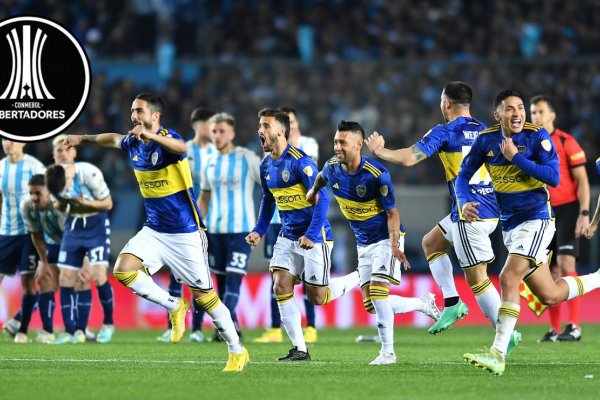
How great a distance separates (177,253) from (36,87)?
6.33m

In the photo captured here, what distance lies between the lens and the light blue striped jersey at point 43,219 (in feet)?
44.0

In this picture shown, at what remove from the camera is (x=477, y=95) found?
61.6 ft

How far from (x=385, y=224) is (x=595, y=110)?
10846mm

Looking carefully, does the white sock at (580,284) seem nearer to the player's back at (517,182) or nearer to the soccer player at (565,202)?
the player's back at (517,182)

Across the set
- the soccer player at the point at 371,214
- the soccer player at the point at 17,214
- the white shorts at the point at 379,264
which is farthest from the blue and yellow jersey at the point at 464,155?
the soccer player at the point at 17,214

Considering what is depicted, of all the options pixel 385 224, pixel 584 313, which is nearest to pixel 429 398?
pixel 385 224

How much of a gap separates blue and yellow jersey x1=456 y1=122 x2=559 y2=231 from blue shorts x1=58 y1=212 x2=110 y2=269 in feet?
17.5

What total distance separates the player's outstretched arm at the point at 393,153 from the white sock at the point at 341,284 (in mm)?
2242

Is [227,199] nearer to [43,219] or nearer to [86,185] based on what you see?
[86,185]

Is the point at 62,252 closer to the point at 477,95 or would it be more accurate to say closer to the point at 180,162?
the point at 180,162

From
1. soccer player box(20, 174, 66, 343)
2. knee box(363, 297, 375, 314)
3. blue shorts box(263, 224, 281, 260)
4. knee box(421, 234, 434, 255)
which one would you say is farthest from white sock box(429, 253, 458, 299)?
soccer player box(20, 174, 66, 343)

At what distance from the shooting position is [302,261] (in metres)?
10.3

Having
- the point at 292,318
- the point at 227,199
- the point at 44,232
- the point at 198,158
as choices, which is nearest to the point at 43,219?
the point at 44,232

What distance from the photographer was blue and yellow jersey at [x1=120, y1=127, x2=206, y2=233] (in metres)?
9.48
